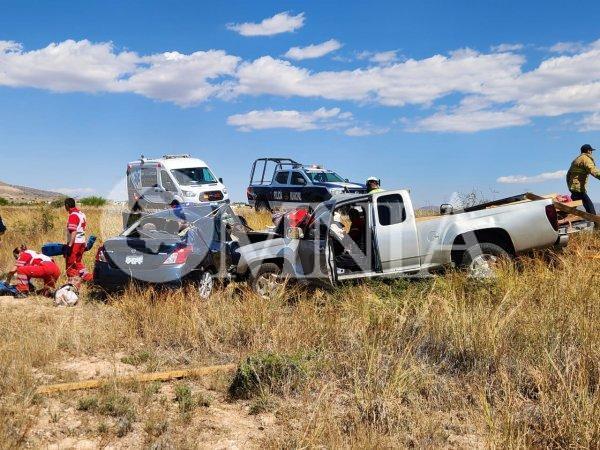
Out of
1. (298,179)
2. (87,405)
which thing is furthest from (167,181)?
(87,405)

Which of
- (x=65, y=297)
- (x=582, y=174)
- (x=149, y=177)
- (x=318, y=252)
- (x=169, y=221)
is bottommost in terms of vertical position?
(x=65, y=297)

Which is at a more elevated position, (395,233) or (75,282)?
(395,233)

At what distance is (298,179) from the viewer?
69.3ft

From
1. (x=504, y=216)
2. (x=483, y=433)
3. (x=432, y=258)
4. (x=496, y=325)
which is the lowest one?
(x=483, y=433)

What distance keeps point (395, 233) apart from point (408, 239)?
223 millimetres

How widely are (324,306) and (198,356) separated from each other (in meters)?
2.16

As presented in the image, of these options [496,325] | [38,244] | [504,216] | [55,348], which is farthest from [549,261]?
[38,244]

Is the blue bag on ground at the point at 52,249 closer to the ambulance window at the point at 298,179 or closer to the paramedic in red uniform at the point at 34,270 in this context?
the paramedic in red uniform at the point at 34,270

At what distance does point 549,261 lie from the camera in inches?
375

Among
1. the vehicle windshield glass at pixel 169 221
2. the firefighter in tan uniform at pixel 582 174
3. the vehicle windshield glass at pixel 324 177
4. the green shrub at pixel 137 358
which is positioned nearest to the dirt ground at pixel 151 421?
the green shrub at pixel 137 358

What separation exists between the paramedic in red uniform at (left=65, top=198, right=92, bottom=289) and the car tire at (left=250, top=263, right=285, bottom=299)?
11.6ft

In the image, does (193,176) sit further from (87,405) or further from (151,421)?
(151,421)

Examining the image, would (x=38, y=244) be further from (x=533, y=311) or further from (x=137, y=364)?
(x=533, y=311)

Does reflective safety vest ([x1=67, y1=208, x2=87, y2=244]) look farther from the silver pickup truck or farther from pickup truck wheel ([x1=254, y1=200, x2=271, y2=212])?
pickup truck wheel ([x1=254, y1=200, x2=271, y2=212])
